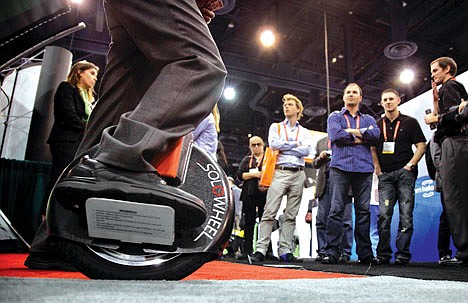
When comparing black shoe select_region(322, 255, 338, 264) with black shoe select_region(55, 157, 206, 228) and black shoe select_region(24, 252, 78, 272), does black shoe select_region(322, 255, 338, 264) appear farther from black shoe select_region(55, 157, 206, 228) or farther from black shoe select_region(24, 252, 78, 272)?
black shoe select_region(55, 157, 206, 228)

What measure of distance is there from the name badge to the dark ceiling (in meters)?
3.00

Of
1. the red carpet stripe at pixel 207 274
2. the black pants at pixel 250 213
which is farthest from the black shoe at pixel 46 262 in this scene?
the black pants at pixel 250 213

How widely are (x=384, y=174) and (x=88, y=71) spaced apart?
2692 mm

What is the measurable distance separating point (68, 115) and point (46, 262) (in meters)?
1.51

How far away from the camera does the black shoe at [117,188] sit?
2.81ft

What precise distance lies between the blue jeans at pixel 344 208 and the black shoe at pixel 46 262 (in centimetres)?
245

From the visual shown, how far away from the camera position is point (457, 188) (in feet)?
10.0

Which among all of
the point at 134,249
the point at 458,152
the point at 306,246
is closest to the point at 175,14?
the point at 134,249

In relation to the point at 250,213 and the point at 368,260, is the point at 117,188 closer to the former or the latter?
the point at 368,260

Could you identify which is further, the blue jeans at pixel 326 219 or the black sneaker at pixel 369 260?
the blue jeans at pixel 326 219

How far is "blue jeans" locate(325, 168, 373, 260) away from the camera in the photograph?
338cm

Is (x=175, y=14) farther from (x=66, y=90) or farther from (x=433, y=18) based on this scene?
(x=433, y=18)

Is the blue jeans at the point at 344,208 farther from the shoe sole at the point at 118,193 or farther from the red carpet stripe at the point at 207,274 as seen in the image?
the shoe sole at the point at 118,193

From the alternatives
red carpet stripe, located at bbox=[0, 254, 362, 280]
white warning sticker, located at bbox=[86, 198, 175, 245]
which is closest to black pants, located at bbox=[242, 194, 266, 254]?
red carpet stripe, located at bbox=[0, 254, 362, 280]
